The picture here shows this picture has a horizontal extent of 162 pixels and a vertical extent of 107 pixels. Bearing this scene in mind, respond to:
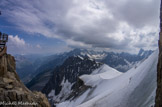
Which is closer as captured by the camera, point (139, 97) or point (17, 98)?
point (17, 98)

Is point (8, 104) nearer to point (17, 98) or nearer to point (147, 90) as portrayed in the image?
point (17, 98)

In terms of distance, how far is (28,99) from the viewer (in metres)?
16.4

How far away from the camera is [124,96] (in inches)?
941

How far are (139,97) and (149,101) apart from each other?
3055 millimetres

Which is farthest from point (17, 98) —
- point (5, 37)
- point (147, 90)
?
point (147, 90)

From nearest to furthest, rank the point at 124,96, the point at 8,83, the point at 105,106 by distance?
the point at 8,83 → the point at 124,96 → the point at 105,106

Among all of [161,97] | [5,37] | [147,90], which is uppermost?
[5,37]

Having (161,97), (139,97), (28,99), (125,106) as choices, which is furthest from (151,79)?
(28,99)

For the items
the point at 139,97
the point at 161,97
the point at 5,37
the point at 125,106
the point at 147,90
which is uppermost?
the point at 5,37

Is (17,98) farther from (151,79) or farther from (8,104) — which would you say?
(151,79)

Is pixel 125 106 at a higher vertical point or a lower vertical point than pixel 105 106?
higher

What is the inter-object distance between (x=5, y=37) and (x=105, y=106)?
27.5m

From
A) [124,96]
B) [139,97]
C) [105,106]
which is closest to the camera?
[139,97]

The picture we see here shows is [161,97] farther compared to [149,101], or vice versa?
[149,101]
